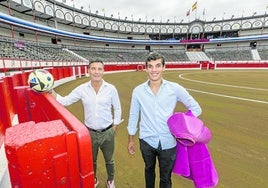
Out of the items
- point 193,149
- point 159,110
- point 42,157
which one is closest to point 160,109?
point 159,110

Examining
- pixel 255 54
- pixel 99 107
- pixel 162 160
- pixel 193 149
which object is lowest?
pixel 162 160

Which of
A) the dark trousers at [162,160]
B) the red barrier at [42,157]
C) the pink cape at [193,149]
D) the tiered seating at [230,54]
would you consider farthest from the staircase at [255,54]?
the red barrier at [42,157]

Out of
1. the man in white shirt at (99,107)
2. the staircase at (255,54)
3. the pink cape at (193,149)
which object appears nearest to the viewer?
the pink cape at (193,149)

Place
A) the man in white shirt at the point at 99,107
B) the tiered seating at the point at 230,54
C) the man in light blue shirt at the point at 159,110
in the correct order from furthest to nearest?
the tiered seating at the point at 230,54, the man in white shirt at the point at 99,107, the man in light blue shirt at the point at 159,110

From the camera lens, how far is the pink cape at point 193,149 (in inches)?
78.3

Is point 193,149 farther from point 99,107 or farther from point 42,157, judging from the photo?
point 42,157

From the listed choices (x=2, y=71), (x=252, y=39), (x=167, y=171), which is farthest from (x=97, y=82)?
(x=252, y=39)

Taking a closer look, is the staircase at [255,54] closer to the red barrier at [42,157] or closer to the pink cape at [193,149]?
the pink cape at [193,149]

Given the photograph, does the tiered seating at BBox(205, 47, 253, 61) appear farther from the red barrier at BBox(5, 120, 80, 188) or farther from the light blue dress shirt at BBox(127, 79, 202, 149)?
the red barrier at BBox(5, 120, 80, 188)

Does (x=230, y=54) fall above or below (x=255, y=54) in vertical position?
above

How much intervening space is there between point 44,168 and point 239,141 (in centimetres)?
426

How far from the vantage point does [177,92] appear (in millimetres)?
2283


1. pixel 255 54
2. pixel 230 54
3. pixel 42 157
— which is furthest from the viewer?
pixel 230 54

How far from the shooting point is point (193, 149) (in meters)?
2.19
